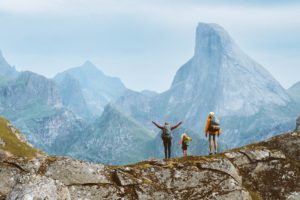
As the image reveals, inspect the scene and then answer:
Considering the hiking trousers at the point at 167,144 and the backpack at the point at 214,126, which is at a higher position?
the backpack at the point at 214,126

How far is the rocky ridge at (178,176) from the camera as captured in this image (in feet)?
82.7

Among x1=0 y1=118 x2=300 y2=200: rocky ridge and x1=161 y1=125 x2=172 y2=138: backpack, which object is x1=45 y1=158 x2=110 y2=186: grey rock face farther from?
x1=161 y1=125 x2=172 y2=138: backpack

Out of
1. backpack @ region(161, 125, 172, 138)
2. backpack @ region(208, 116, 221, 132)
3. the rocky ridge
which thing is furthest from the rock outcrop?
backpack @ region(161, 125, 172, 138)

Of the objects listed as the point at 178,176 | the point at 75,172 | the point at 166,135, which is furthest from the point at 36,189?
the point at 166,135

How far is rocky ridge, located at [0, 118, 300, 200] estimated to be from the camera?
25.2m

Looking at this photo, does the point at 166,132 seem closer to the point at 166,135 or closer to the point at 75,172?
the point at 166,135

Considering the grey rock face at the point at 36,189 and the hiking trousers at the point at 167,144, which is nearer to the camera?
the grey rock face at the point at 36,189

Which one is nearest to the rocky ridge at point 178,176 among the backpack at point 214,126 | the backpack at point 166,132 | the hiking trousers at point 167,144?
the backpack at point 214,126

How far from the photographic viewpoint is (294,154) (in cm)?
3134

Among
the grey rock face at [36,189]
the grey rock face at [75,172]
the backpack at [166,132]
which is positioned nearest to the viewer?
the grey rock face at [36,189]

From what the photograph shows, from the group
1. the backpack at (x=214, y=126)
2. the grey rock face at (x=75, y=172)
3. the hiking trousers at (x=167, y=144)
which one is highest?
the backpack at (x=214, y=126)

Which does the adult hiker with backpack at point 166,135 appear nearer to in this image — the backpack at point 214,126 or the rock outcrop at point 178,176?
the backpack at point 214,126

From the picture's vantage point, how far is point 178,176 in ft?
90.4

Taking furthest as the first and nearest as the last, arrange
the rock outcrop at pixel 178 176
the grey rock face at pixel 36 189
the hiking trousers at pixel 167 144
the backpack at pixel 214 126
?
the hiking trousers at pixel 167 144
the backpack at pixel 214 126
the rock outcrop at pixel 178 176
the grey rock face at pixel 36 189
